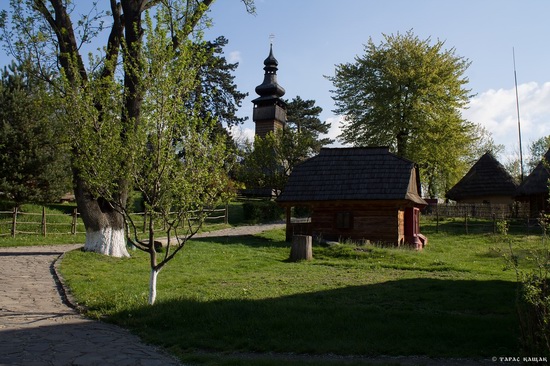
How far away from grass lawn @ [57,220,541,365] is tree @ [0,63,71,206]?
11078 mm

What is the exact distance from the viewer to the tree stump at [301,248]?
664 inches

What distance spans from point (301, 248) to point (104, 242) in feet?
22.2

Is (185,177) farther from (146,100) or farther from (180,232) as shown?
(180,232)

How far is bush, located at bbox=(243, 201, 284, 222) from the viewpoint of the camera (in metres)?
34.6

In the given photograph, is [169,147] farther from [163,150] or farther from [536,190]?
[536,190]

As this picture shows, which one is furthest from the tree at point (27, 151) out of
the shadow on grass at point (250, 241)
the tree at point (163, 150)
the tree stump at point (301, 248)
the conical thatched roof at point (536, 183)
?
the conical thatched roof at point (536, 183)

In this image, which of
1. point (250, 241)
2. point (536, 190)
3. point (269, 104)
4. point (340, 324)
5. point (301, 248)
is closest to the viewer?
point (340, 324)

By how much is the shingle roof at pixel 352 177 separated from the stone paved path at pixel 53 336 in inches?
565

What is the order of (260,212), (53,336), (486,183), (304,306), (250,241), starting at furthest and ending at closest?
1. (486,183)
2. (260,212)
3. (250,241)
4. (304,306)
5. (53,336)

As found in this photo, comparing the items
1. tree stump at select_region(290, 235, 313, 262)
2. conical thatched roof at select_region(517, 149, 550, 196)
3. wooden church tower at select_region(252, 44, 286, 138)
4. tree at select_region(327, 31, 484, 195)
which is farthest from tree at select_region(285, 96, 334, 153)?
tree stump at select_region(290, 235, 313, 262)

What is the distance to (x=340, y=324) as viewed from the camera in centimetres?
743

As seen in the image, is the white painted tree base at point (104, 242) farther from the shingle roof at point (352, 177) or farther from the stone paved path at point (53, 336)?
the shingle roof at point (352, 177)

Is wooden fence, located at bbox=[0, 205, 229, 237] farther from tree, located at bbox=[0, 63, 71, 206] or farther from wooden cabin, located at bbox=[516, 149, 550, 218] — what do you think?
wooden cabin, located at bbox=[516, 149, 550, 218]

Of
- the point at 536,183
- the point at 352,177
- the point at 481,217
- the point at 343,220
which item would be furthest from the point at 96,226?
the point at 536,183
